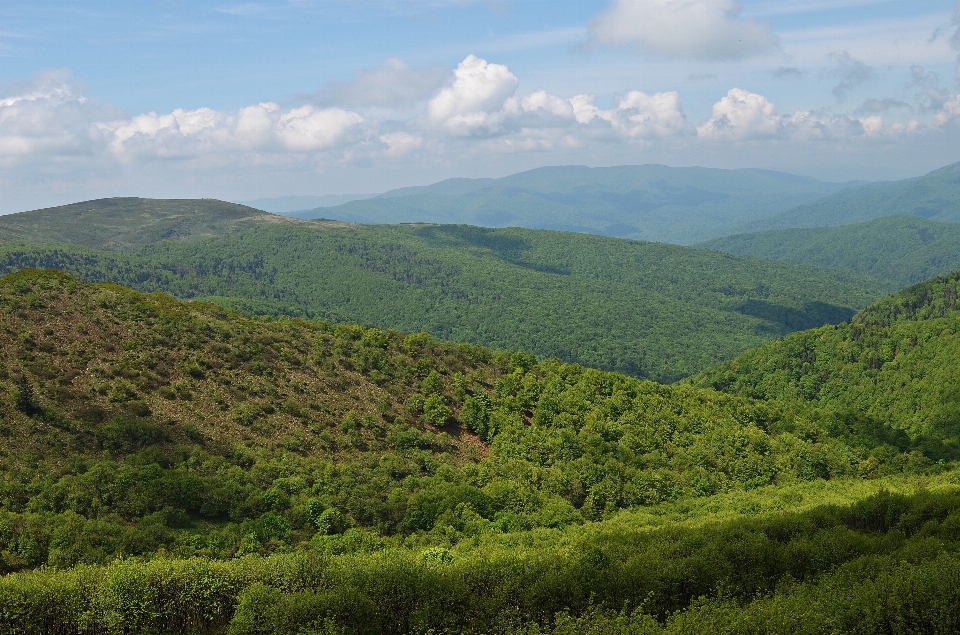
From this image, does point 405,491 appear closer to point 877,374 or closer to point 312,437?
point 312,437

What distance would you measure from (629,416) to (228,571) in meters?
71.3

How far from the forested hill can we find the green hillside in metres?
48.4

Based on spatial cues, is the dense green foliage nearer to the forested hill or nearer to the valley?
the valley

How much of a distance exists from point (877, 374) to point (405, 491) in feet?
509

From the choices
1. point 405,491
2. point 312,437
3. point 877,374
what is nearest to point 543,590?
point 405,491

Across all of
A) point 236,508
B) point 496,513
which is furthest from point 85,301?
point 496,513

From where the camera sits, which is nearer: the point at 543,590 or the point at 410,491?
the point at 543,590

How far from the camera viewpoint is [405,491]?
72500 millimetres

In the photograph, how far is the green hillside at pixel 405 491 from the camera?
4047 centimetres

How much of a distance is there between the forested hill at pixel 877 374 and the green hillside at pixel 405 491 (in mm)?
48378

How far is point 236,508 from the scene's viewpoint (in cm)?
6350

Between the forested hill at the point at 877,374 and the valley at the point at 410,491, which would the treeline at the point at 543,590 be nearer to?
the valley at the point at 410,491

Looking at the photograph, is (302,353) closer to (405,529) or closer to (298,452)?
(298,452)

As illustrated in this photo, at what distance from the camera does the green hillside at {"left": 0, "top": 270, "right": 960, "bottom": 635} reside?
40.5 m
